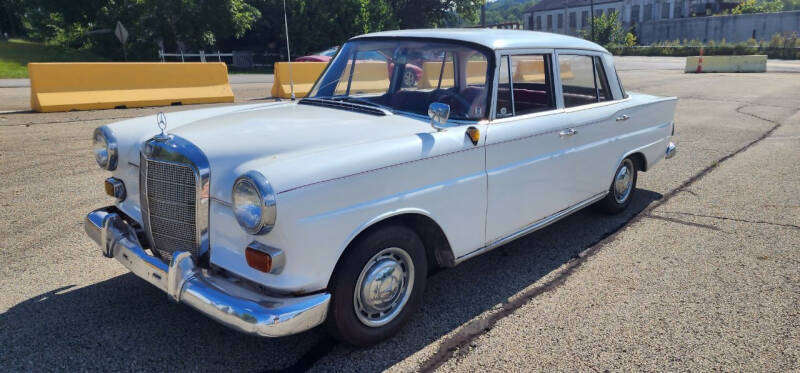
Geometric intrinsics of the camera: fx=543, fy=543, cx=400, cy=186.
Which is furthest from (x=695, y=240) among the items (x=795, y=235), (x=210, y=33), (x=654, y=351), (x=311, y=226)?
(x=210, y=33)

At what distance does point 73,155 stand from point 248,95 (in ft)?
24.9

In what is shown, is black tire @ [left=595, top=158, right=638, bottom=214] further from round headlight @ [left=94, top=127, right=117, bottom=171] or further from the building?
Result: the building

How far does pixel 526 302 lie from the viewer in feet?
11.2

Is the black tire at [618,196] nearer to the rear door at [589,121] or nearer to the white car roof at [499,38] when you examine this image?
the rear door at [589,121]

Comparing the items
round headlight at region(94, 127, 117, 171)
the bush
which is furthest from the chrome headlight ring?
the bush

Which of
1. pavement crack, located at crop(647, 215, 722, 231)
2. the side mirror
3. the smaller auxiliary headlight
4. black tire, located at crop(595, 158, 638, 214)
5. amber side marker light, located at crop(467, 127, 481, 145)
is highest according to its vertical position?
the side mirror

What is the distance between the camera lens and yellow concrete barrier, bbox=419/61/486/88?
3.49 m

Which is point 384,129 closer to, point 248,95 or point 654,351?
point 654,351

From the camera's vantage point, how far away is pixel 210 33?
98.4 feet

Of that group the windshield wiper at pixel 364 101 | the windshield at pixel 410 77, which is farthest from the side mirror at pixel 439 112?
the windshield wiper at pixel 364 101

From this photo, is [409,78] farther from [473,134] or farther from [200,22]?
[200,22]

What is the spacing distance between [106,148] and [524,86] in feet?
9.19

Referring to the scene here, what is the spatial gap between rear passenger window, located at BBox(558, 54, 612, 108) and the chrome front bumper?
102 inches

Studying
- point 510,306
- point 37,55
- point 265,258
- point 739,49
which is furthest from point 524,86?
point 739,49
